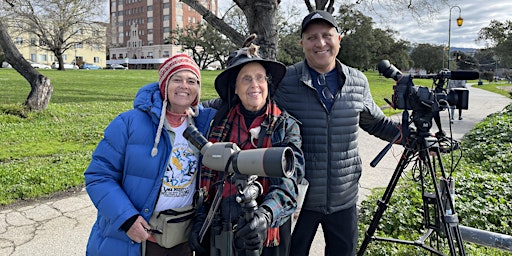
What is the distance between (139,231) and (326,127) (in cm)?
133

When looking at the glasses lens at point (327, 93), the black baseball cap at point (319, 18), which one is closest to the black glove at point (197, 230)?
the glasses lens at point (327, 93)

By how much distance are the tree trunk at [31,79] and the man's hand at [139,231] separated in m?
10.5

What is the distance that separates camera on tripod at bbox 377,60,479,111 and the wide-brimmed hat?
0.85 m

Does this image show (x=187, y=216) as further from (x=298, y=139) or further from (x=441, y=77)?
(x=441, y=77)

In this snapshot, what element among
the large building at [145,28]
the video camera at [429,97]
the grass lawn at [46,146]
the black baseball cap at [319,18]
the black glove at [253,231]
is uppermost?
the large building at [145,28]

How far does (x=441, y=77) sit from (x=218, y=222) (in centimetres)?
183

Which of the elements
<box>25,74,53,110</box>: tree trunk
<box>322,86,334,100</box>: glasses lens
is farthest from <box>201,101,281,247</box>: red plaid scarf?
<box>25,74,53,110</box>: tree trunk

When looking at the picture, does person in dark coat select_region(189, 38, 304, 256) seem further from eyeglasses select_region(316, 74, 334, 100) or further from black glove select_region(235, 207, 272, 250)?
eyeglasses select_region(316, 74, 334, 100)

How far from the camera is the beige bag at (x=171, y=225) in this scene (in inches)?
86.7

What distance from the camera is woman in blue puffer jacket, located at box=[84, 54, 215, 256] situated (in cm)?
216

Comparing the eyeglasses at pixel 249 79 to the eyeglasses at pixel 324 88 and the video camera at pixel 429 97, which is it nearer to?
the eyeglasses at pixel 324 88

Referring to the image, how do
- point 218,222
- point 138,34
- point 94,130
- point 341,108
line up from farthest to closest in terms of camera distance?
point 138,34, point 94,130, point 341,108, point 218,222

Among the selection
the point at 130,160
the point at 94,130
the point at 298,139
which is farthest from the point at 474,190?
the point at 94,130

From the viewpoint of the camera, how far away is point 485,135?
8781 mm
